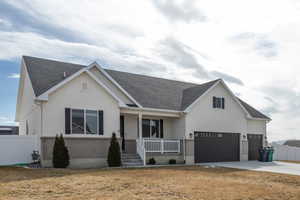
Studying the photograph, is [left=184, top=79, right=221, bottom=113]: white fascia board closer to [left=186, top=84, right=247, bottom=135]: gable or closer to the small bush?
[left=186, top=84, right=247, bottom=135]: gable

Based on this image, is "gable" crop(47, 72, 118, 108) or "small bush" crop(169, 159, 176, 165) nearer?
"gable" crop(47, 72, 118, 108)

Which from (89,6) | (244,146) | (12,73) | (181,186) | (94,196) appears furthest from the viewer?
(244,146)

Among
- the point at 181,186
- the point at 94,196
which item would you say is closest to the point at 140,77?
the point at 181,186

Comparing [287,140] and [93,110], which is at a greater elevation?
[93,110]

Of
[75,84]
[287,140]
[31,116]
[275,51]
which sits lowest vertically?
[287,140]

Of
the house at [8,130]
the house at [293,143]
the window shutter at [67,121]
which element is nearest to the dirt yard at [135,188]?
the window shutter at [67,121]

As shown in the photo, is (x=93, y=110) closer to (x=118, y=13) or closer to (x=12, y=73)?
(x=118, y=13)

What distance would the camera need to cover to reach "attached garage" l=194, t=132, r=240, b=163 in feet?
66.4

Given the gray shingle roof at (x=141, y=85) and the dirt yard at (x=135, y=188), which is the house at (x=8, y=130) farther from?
the dirt yard at (x=135, y=188)

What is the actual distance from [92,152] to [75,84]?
3.85m

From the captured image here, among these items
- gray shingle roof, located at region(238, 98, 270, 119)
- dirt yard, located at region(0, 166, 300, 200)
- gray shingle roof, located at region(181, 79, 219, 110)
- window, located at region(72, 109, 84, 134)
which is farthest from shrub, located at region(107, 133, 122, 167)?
gray shingle roof, located at region(238, 98, 270, 119)

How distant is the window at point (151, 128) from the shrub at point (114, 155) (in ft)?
12.5

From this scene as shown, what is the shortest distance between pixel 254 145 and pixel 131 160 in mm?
11191

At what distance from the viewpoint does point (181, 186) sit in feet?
30.9
